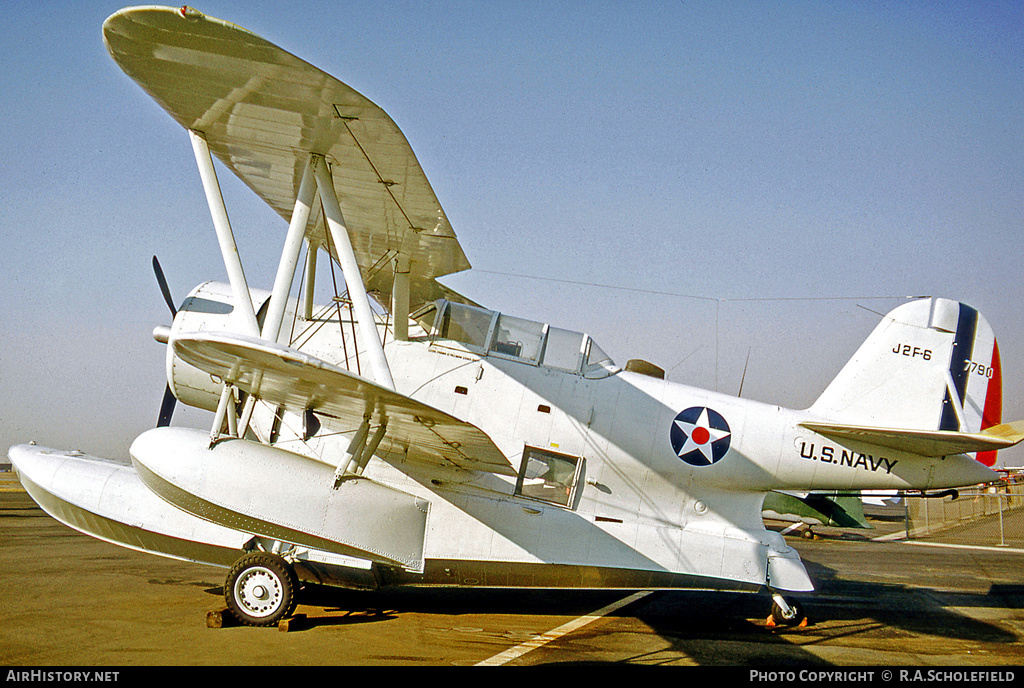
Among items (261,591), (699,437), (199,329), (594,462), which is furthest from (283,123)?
(699,437)

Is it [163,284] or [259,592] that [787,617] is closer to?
[259,592]

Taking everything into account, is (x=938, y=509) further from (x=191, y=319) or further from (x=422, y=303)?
(x=191, y=319)

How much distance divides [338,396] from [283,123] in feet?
8.48

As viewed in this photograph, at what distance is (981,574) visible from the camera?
→ 13.1 m

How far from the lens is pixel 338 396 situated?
5.95 m

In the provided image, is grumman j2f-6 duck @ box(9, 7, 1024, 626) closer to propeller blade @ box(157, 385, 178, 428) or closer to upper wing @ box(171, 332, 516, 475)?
upper wing @ box(171, 332, 516, 475)

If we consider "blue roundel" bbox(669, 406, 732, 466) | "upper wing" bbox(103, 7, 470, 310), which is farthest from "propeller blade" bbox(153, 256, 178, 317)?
"blue roundel" bbox(669, 406, 732, 466)

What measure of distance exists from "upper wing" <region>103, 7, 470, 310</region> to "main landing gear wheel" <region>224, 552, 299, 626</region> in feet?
12.0

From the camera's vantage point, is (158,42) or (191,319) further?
(191,319)

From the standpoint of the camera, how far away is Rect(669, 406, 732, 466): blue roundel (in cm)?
787

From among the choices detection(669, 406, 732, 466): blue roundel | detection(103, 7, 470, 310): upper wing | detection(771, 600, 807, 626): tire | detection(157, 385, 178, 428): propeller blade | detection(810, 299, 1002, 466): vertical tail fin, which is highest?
detection(103, 7, 470, 310): upper wing
